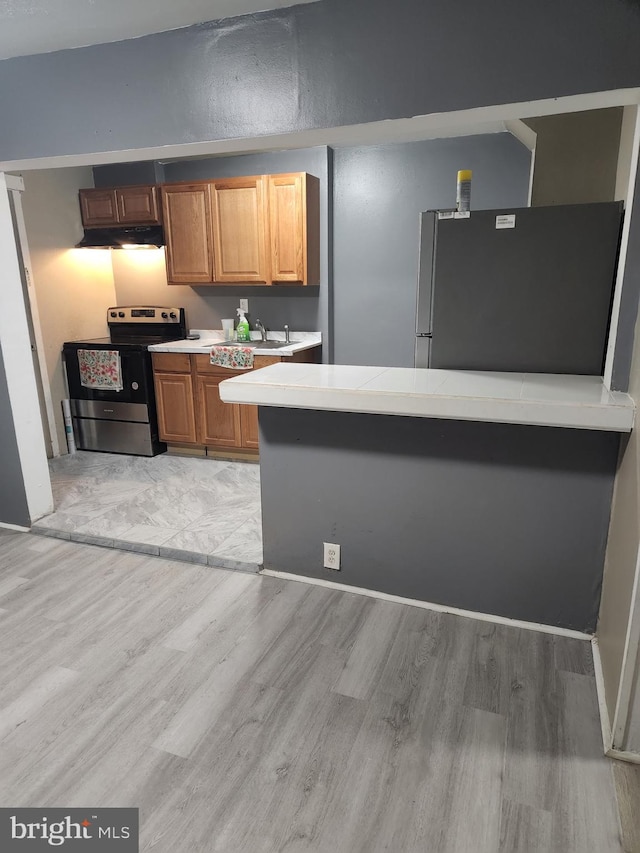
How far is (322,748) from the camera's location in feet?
5.47

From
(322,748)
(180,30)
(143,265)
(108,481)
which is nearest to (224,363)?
(108,481)

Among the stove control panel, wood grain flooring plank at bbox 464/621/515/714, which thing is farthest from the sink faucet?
wood grain flooring plank at bbox 464/621/515/714

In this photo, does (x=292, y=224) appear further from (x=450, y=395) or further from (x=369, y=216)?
(x=450, y=395)

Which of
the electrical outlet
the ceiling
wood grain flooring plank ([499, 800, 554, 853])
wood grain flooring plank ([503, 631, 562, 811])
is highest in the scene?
the ceiling

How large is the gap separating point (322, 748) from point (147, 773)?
51cm

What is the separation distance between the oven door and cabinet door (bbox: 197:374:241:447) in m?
0.44

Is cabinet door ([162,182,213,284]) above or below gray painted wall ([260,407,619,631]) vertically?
above

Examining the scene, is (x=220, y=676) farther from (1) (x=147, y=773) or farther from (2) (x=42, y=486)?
(2) (x=42, y=486)

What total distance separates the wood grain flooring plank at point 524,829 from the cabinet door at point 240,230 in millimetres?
3555

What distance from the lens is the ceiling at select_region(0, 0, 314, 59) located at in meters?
1.87

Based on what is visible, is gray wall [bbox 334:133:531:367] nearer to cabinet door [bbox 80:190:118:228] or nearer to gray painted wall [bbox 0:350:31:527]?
cabinet door [bbox 80:190:118:228]

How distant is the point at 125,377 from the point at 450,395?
308cm

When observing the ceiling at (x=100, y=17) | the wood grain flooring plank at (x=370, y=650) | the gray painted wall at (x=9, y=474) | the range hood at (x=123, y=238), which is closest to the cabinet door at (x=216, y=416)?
the range hood at (x=123, y=238)

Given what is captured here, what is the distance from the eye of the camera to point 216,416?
4.22 metres
